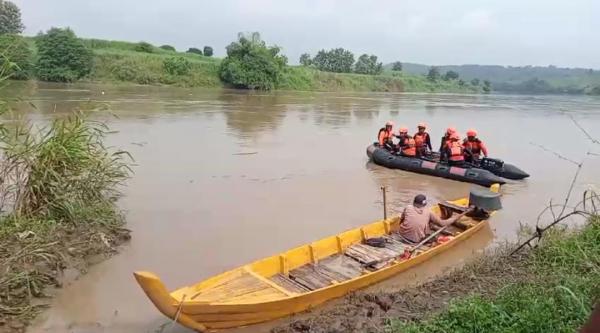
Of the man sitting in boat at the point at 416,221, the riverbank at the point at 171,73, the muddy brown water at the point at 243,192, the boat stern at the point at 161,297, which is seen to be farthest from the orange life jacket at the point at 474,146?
the riverbank at the point at 171,73

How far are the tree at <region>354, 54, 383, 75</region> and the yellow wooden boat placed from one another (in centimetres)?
6626

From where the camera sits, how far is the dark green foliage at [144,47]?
2143 inches

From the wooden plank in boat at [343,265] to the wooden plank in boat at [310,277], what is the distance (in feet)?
0.80

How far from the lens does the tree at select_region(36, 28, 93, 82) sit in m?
40.7

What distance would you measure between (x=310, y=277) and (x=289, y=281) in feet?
1.07

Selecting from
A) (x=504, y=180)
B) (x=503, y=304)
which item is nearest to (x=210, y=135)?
(x=504, y=180)

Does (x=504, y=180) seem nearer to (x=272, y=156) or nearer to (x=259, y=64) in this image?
(x=272, y=156)

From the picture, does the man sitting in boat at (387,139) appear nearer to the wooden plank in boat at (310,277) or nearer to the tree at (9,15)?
the wooden plank in boat at (310,277)

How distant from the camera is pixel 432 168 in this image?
1380 centimetres

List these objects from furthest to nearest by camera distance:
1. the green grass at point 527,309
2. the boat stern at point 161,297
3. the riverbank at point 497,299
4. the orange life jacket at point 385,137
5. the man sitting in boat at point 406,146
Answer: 1. the orange life jacket at point 385,137
2. the man sitting in boat at point 406,146
3. the boat stern at point 161,297
4. the riverbank at point 497,299
5. the green grass at point 527,309

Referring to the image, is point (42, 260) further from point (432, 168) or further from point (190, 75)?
point (190, 75)

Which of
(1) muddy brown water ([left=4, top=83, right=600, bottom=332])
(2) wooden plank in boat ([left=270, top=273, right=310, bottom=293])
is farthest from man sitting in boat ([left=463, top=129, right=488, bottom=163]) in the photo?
(2) wooden plank in boat ([left=270, top=273, right=310, bottom=293])

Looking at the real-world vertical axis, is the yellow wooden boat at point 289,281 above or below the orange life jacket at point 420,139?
below

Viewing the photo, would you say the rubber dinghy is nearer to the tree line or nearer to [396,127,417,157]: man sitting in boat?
[396,127,417,157]: man sitting in boat
